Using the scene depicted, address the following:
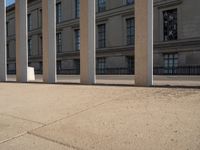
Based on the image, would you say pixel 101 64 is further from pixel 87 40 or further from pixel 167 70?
pixel 87 40

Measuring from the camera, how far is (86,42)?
1288 centimetres

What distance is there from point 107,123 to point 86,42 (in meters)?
8.00

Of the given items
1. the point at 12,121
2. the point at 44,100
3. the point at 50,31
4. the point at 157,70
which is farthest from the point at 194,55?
the point at 12,121

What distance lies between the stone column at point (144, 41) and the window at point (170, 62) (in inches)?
651

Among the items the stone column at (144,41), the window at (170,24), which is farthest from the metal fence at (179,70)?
the stone column at (144,41)

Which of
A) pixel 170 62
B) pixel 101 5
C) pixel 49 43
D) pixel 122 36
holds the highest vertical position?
pixel 101 5

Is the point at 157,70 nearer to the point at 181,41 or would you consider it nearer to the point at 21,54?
the point at 181,41

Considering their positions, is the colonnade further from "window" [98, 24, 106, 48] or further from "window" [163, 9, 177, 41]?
"window" [98, 24, 106, 48]

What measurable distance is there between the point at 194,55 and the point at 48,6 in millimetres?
16877

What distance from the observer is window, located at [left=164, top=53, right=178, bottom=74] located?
26.4m

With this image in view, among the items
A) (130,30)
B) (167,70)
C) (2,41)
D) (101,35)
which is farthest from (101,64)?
(2,41)

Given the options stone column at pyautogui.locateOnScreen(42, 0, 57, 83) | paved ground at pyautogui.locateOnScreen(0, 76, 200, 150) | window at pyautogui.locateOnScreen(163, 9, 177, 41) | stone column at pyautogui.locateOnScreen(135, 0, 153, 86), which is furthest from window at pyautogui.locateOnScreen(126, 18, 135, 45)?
paved ground at pyautogui.locateOnScreen(0, 76, 200, 150)

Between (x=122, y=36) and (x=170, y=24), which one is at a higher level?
(x=170, y=24)

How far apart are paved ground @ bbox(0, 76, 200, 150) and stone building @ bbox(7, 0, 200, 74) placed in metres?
19.5
